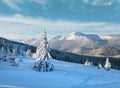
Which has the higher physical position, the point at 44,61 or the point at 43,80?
the point at 44,61

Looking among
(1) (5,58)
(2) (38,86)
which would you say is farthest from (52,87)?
(1) (5,58)

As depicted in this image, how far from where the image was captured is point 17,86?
3022 centimetres

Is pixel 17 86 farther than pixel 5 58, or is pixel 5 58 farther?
pixel 5 58

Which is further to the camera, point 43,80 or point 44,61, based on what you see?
point 44,61

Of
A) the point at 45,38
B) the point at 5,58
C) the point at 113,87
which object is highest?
the point at 45,38

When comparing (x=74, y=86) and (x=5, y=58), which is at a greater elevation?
(x=5, y=58)

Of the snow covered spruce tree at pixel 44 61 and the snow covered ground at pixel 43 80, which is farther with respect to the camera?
the snow covered spruce tree at pixel 44 61

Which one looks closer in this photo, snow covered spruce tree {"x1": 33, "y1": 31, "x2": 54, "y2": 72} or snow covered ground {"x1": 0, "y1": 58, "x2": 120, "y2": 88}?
snow covered ground {"x1": 0, "y1": 58, "x2": 120, "y2": 88}

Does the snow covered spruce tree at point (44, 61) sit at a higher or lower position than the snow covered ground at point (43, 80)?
higher

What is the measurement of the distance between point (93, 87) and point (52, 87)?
281 inches

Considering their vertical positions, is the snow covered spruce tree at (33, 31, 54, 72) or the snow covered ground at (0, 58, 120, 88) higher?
the snow covered spruce tree at (33, 31, 54, 72)

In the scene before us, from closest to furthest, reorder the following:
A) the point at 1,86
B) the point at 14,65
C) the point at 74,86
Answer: the point at 1,86 < the point at 74,86 < the point at 14,65

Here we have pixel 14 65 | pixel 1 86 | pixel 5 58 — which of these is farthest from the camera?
pixel 5 58

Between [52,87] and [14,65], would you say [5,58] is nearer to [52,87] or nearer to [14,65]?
[14,65]
